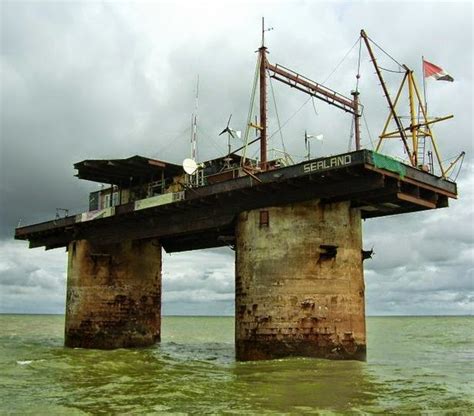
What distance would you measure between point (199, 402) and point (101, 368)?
35.7 ft

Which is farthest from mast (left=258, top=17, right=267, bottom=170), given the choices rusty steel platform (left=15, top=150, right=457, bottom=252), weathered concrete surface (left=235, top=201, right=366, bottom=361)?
weathered concrete surface (left=235, top=201, right=366, bottom=361)

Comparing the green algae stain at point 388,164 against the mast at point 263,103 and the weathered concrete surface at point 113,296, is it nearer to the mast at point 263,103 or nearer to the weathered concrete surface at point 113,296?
the mast at point 263,103

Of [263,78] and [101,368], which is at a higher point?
[263,78]

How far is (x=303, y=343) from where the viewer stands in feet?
84.9

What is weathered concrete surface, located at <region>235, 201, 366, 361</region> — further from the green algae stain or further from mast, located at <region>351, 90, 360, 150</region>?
mast, located at <region>351, 90, 360, 150</region>

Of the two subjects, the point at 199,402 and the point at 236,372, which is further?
the point at 236,372

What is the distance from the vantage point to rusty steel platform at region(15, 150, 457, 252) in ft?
82.4

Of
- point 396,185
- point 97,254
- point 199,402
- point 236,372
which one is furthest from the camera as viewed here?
point 97,254

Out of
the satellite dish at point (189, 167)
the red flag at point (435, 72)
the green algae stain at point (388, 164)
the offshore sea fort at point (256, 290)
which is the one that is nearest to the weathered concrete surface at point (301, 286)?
the offshore sea fort at point (256, 290)

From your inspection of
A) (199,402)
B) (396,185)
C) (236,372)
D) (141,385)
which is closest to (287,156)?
(396,185)

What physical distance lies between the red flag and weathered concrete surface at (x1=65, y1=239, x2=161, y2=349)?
20.4m

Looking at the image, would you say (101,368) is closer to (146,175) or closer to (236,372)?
(236,372)

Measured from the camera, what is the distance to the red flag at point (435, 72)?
104 ft

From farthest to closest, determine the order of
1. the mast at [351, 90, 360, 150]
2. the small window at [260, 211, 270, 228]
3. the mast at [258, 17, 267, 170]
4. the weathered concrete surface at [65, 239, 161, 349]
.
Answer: the weathered concrete surface at [65, 239, 161, 349] → the mast at [351, 90, 360, 150] → the mast at [258, 17, 267, 170] → the small window at [260, 211, 270, 228]
